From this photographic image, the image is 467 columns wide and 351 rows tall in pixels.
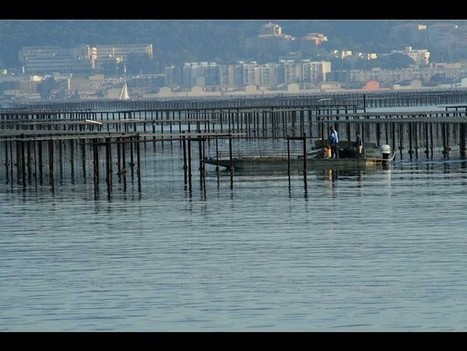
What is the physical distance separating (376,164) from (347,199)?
11.4 meters

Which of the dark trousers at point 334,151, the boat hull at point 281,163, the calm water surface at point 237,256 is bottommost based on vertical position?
the calm water surface at point 237,256

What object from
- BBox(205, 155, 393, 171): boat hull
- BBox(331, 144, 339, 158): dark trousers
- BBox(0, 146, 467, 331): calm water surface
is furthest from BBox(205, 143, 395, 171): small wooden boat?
BBox(0, 146, 467, 331): calm water surface

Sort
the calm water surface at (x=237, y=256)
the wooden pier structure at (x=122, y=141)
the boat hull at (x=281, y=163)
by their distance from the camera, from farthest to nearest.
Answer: the boat hull at (x=281, y=163) < the wooden pier structure at (x=122, y=141) < the calm water surface at (x=237, y=256)

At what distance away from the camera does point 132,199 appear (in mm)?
37938

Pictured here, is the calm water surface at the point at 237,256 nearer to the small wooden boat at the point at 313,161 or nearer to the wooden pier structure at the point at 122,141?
the wooden pier structure at the point at 122,141

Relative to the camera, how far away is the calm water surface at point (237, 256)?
661 inches

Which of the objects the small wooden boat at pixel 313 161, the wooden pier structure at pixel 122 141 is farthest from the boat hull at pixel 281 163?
the wooden pier structure at pixel 122 141

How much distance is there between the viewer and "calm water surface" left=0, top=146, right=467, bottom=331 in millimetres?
16781

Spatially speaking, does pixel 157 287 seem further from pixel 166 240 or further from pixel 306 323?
pixel 166 240

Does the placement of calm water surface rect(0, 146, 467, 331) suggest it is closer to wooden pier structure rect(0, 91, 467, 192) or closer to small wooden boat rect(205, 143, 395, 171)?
wooden pier structure rect(0, 91, 467, 192)

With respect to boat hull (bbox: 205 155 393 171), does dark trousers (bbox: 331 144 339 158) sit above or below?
above

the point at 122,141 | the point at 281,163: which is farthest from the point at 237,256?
the point at 281,163
